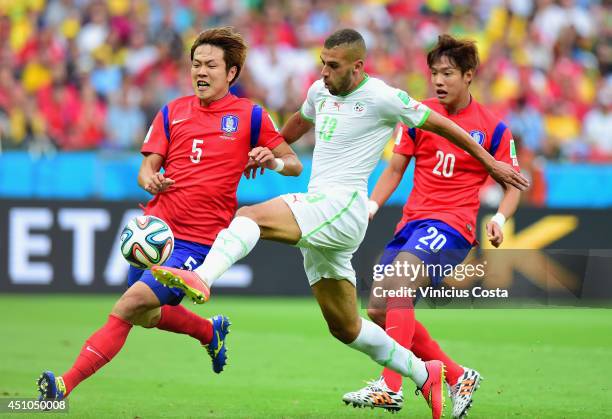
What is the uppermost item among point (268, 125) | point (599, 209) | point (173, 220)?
point (268, 125)

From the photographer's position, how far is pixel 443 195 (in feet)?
26.3

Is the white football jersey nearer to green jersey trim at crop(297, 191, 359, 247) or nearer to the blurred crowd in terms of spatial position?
green jersey trim at crop(297, 191, 359, 247)

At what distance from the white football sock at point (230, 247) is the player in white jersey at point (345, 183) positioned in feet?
0.28

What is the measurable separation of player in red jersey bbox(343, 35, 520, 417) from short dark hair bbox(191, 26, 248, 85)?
53.6 inches

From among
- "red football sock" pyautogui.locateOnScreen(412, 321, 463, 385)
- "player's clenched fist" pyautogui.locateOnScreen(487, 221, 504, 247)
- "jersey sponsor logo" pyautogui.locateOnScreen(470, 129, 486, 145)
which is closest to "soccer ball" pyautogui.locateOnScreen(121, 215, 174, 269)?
"red football sock" pyautogui.locateOnScreen(412, 321, 463, 385)

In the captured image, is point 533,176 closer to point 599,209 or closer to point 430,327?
point 599,209

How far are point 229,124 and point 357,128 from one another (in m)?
1.10

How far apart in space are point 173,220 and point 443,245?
6.08 ft

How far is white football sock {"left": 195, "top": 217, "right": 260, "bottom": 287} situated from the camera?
20.7ft

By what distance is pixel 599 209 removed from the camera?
48.3 ft

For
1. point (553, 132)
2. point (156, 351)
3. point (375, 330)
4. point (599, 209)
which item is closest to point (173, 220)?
point (375, 330)

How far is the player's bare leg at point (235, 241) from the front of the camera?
20.1 feet

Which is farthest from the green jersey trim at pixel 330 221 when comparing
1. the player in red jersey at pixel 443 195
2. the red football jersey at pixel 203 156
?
the red football jersey at pixel 203 156

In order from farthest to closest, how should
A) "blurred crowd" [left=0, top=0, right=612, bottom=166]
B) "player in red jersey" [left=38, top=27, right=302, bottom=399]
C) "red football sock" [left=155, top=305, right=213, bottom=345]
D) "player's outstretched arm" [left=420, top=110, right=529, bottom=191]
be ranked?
"blurred crowd" [left=0, top=0, right=612, bottom=166] < "red football sock" [left=155, top=305, right=213, bottom=345] < "player in red jersey" [left=38, top=27, right=302, bottom=399] < "player's outstretched arm" [left=420, top=110, right=529, bottom=191]
